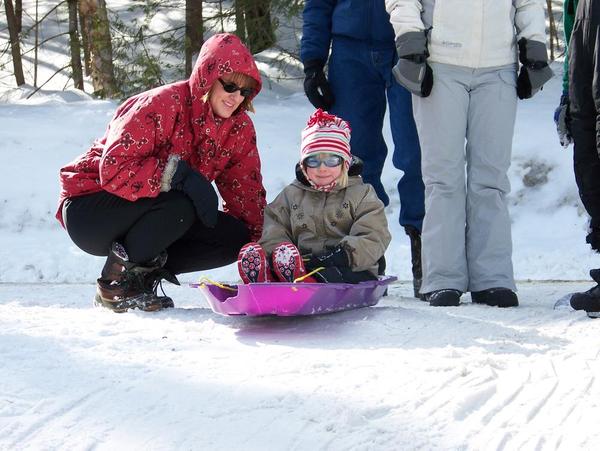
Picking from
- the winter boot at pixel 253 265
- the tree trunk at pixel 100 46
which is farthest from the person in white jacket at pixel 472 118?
the tree trunk at pixel 100 46

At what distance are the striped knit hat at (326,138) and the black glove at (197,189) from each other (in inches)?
17.9

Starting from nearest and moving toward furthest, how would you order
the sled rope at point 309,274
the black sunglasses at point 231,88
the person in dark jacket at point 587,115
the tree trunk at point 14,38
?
the sled rope at point 309,274 < the person in dark jacket at point 587,115 < the black sunglasses at point 231,88 < the tree trunk at point 14,38

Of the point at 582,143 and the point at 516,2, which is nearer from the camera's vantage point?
the point at 582,143

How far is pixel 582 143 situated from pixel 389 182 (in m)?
4.43

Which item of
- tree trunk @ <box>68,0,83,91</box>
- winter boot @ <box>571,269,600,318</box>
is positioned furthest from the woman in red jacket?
tree trunk @ <box>68,0,83,91</box>

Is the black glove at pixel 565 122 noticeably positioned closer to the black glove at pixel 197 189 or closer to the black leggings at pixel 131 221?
the black glove at pixel 197 189

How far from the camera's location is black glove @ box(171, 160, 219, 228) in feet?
12.7

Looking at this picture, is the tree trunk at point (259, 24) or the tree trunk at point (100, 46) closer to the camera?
the tree trunk at point (259, 24)

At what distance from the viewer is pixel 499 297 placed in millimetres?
4176

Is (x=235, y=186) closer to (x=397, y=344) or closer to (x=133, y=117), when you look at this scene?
(x=133, y=117)

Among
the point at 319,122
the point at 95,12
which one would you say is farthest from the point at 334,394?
the point at 95,12

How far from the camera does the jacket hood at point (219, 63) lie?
3.86 m

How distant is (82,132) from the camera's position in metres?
9.51

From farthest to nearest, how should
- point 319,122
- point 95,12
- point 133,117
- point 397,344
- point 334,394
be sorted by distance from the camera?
point 95,12 → point 319,122 → point 133,117 → point 397,344 → point 334,394
